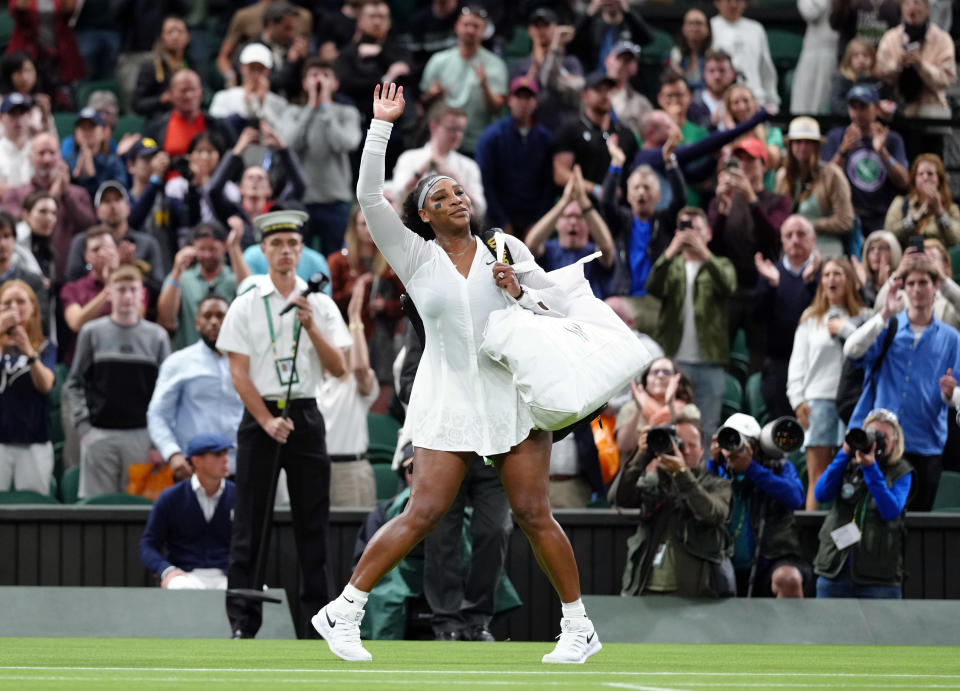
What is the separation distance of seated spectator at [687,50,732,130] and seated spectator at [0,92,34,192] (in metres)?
5.34

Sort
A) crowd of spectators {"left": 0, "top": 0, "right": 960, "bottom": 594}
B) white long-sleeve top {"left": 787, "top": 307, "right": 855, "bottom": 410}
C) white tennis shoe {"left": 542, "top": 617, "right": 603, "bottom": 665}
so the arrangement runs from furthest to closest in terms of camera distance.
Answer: white long-sleeve top {"left": 787, "top": 307, "right": 855, "bottom": 410} → crowd of spectators {"left": 0, "top": 0, "right": 960, "bottom": 594} → white tennis shoe {"left": 542, "top": 617, "right": 603, "bottom": 665}

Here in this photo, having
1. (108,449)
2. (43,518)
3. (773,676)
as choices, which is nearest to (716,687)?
(773,676)

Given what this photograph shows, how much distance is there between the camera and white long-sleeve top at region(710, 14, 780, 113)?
15.0m

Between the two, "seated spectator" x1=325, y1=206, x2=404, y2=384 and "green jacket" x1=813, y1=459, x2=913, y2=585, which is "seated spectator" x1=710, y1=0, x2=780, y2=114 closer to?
"seated spectator" x1=325, y1=206, x2=404, y2=384

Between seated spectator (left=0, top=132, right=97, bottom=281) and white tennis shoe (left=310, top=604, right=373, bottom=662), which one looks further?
seated spectator (left=0, top=132, right=97, bottom=281)

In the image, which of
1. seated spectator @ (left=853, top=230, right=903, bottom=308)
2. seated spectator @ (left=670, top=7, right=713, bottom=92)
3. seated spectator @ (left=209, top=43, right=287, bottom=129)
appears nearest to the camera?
seated spectator @ (left=853, top=230, right=903, bottom=308)

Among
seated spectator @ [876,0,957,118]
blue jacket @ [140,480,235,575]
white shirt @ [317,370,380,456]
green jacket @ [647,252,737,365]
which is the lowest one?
blue jacket @ [140,480,235,575]

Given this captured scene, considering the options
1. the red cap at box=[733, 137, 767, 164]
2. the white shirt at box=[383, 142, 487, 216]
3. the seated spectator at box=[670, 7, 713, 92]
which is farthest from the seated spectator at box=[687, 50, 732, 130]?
the white shirt at box=[383, 142, 487, 216]

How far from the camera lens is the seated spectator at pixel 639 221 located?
12289 mm

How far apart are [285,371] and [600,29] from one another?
7.23 metres

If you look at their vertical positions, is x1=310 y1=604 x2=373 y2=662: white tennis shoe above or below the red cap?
below

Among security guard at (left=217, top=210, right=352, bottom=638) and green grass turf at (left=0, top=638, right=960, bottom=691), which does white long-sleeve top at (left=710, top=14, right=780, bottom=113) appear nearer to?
security guard at (left=217, top=210, right=352, bottom=638)

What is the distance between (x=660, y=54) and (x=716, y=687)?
11.9m

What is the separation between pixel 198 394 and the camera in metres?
10.4
